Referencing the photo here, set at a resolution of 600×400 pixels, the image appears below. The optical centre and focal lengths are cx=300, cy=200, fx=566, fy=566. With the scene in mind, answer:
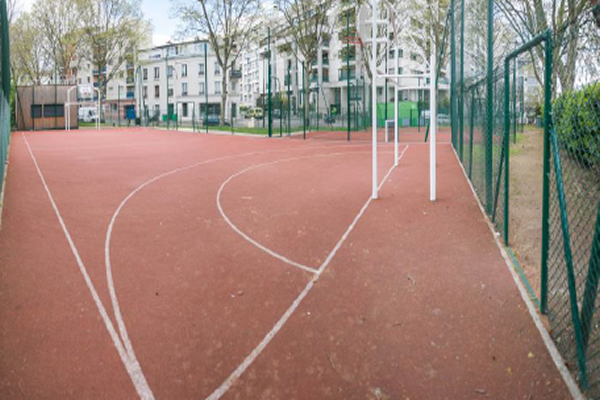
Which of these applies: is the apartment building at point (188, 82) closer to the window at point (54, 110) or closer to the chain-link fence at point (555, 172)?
the window at point (54, 110)

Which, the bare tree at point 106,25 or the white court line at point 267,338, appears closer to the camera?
the white court line at point 267,338

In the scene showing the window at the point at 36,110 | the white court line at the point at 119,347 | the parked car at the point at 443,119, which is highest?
the window at the point at 36,110

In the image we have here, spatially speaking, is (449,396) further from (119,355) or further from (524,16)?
(524,16)

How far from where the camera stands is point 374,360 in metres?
4.34

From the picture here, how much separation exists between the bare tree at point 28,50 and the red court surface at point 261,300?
4661cm

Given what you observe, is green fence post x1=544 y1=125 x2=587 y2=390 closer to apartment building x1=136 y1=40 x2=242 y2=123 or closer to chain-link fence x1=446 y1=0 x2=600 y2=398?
chain-link fence x1=446 y1=0 x2=600 y2=398

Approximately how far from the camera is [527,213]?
8320 mm

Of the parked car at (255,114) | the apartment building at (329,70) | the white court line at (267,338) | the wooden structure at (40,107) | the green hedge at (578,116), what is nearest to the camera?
the green hedge at (578,116)

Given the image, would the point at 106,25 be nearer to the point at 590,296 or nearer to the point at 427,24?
the point at 427,24

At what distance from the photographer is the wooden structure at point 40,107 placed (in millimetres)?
36469

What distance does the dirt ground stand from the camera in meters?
6.36

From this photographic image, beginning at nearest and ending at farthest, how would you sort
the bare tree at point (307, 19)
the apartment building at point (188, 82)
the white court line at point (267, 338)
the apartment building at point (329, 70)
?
the white court line at point (267, 338) < the bare tree at point (307, 19) < the apartment building at point (329, 70) < the apartment building at point (188, 82)

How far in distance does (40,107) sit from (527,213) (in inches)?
1420

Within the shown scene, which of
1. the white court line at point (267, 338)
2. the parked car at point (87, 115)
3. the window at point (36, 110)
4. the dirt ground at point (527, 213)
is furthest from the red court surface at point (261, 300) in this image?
the parked car at point (87, 115)
